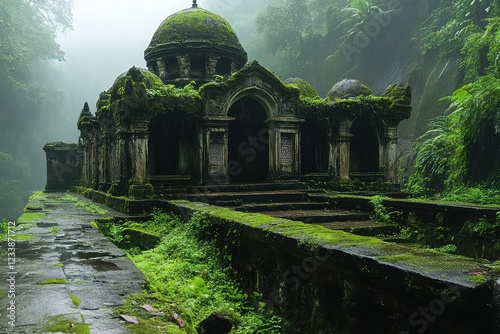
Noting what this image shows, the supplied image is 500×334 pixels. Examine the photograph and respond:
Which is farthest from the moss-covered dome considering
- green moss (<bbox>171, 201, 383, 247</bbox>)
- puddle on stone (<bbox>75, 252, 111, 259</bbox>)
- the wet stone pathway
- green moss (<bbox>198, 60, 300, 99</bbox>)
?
puddle on stone (<bbox>75, 252, 111, 259</bbox>)

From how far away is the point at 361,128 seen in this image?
14.7 metres

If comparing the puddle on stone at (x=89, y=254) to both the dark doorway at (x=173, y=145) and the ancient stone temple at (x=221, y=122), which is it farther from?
the dark doorway at (x=173, y=145)

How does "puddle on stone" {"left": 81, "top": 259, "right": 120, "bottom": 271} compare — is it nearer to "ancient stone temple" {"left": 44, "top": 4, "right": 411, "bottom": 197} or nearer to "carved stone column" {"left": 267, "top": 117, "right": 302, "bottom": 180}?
"ancient stone temple" {"left": 44, "top": 4, "right": 411, "bottom": 197}

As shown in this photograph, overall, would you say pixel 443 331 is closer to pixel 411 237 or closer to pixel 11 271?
pixel 11 271

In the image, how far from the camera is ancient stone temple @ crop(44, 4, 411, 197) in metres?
10.8

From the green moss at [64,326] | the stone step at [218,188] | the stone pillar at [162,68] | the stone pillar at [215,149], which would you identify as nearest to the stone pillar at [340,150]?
the stone step at [218,188]

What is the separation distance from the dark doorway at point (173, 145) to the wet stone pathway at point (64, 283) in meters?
6.31

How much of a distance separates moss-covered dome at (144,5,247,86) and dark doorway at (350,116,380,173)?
4.87 meters

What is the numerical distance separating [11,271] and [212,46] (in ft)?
37.8

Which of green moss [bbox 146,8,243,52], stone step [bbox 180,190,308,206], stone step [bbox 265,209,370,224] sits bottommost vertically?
stone step [bbox 265,209,370,224]

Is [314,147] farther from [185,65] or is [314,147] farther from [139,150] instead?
[139,150]

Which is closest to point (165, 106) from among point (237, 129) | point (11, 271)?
point (237, 129)

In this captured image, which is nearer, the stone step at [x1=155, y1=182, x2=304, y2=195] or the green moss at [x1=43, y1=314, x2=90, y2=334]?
the green moss at [x1=43, y1=314, x2=90, y2=334]

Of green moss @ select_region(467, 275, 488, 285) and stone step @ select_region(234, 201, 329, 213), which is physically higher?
green moss @ select_region(467, 275, 488, 285)
